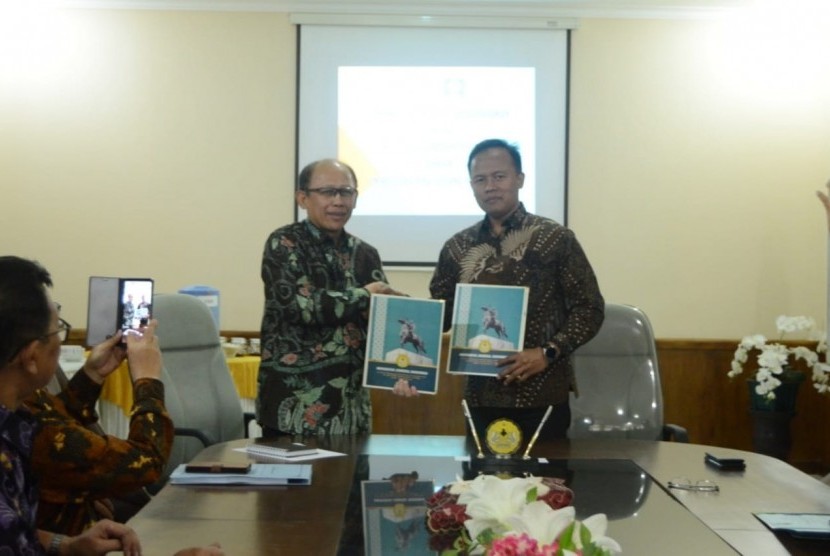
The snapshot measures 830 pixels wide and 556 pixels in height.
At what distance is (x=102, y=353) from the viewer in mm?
2158

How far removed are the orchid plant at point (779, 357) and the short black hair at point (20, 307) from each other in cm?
426

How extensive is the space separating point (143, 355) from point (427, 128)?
3913 mm

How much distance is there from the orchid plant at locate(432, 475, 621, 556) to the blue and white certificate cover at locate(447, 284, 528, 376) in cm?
159

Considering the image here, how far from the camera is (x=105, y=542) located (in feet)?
5.61

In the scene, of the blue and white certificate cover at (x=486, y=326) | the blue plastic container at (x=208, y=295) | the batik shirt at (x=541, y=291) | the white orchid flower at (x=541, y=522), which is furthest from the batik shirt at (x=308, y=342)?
the blue plastic container at (x=208, y=295)

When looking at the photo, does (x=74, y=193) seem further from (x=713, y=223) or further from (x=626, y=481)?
(x=626, y=481)

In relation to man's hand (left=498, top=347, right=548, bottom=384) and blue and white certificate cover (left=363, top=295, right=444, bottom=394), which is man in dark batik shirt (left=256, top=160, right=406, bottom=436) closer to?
blue and white certificate cover (left=363, top=295, right=444, bottom=394)

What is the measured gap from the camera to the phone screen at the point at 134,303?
2.22m

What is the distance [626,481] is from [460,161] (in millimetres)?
3600

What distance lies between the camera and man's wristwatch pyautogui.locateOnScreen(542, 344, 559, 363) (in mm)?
2863

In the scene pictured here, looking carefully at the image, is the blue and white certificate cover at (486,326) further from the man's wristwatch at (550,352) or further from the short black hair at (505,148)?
the short black hair at (505,148)

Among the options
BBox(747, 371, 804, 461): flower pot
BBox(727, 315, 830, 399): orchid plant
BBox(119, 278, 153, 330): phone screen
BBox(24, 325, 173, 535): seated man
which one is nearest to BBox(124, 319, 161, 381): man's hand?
BBox(24, 325, 173, 535): seated man

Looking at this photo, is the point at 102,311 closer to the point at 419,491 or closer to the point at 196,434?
the point at 419,491

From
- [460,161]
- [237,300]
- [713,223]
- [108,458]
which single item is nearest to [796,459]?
[713,223]
